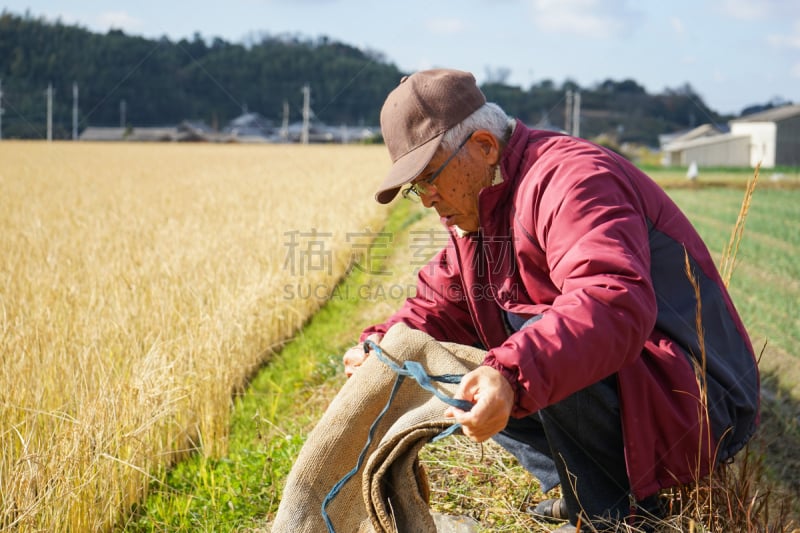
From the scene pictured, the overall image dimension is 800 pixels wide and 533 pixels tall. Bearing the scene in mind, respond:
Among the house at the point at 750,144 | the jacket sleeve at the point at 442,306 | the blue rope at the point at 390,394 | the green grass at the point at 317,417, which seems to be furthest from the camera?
the house at the point at 750,144

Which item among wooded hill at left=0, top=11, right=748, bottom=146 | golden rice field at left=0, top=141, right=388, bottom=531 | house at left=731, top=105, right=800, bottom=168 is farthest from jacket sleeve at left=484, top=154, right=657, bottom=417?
wooded hill at left=0, top=11, right=748, bottom=146

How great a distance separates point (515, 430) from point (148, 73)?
215 feet

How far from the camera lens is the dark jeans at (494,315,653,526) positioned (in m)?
1.98

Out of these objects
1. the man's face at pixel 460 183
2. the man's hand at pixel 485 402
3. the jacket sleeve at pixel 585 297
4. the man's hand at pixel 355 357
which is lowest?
the man's hand at pixel 355 357

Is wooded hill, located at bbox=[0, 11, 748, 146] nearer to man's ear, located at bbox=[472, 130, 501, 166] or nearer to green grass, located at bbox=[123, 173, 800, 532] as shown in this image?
green grass, located at bbox=[123, 173, 800, 532]

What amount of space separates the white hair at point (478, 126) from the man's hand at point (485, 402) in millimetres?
811

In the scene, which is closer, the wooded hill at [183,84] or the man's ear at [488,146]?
the man's ear at [488,146]

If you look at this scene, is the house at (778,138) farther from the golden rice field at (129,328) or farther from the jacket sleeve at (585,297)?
the jacket sleeve at (585,297)

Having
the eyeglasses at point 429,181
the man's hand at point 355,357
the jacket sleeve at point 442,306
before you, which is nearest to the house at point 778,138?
the jacket sleeve at point 442,306

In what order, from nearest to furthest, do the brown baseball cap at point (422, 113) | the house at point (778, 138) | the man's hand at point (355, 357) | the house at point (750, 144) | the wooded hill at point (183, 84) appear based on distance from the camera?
1. the brown baseball cap at point (422, 113)
2. the man's hand at point (355, 357)
3. the house at point (778, 138)
4. the house at point (750, 144)
5. the wooded hill at point (183, 84)

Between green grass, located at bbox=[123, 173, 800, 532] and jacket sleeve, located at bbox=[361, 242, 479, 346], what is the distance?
1.91ft

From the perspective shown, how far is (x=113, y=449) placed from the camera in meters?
2.76

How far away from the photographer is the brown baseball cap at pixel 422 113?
2133 millimetres

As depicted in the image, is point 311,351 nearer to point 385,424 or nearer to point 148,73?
point 385,424
